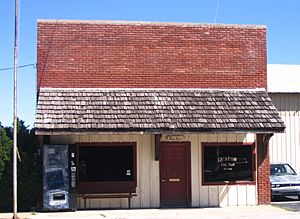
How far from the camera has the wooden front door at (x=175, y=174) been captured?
63.5 feet

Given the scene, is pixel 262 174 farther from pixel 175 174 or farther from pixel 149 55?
pixel 149 55

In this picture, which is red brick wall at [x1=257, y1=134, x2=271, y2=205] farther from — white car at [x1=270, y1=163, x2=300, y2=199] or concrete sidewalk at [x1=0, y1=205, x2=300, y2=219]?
white car at [x1=270, y1=163, x2=300, y2=199]

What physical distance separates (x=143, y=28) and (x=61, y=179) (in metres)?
6.07

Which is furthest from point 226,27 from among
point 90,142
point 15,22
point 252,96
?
point 15,22

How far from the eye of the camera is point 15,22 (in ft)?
54.7

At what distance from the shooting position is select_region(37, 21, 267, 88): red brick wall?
19312mm

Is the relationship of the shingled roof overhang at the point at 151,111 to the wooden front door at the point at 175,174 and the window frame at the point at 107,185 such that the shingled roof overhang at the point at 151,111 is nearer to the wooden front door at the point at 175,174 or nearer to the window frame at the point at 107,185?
the window frame at the point at 107,185

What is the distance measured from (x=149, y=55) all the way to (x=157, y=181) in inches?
175

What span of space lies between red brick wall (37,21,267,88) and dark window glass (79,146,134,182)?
226 centimetres

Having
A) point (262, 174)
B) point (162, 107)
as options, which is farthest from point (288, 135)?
point (162, 107)

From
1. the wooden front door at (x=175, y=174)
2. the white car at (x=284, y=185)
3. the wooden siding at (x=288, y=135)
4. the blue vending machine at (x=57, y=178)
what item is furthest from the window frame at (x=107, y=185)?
the wooden siding at (x=288, y=135)

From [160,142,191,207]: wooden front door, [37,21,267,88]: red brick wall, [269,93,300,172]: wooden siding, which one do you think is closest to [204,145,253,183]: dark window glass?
[160,142,191,207]: wooden front door

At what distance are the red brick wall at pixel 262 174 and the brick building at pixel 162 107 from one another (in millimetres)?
36

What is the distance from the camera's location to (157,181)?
19156 mm
